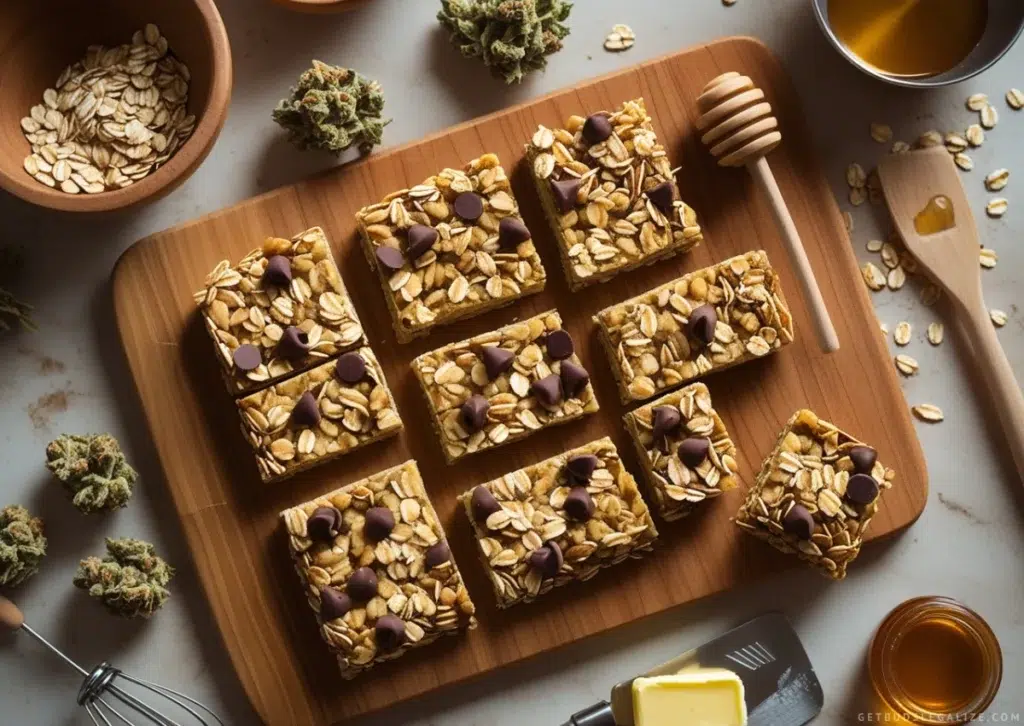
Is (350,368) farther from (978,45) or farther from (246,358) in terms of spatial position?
(978,45)

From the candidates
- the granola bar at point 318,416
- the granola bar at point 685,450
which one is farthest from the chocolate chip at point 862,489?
the granola bar at point 318,416

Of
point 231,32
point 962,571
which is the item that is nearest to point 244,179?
point 231,32

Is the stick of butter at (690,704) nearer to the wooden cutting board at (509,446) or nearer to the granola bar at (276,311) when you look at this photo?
the wooden cutting board at (509,446)

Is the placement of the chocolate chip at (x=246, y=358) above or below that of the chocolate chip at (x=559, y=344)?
above

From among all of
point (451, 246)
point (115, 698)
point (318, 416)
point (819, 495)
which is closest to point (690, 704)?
point (819, 495)

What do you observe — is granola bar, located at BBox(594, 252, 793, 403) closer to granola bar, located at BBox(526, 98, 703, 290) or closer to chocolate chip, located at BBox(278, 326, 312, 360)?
granola bar, located at BBox(526, 98, 703, 290)

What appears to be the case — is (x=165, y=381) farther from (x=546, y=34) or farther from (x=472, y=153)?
(x=546, y=34)
